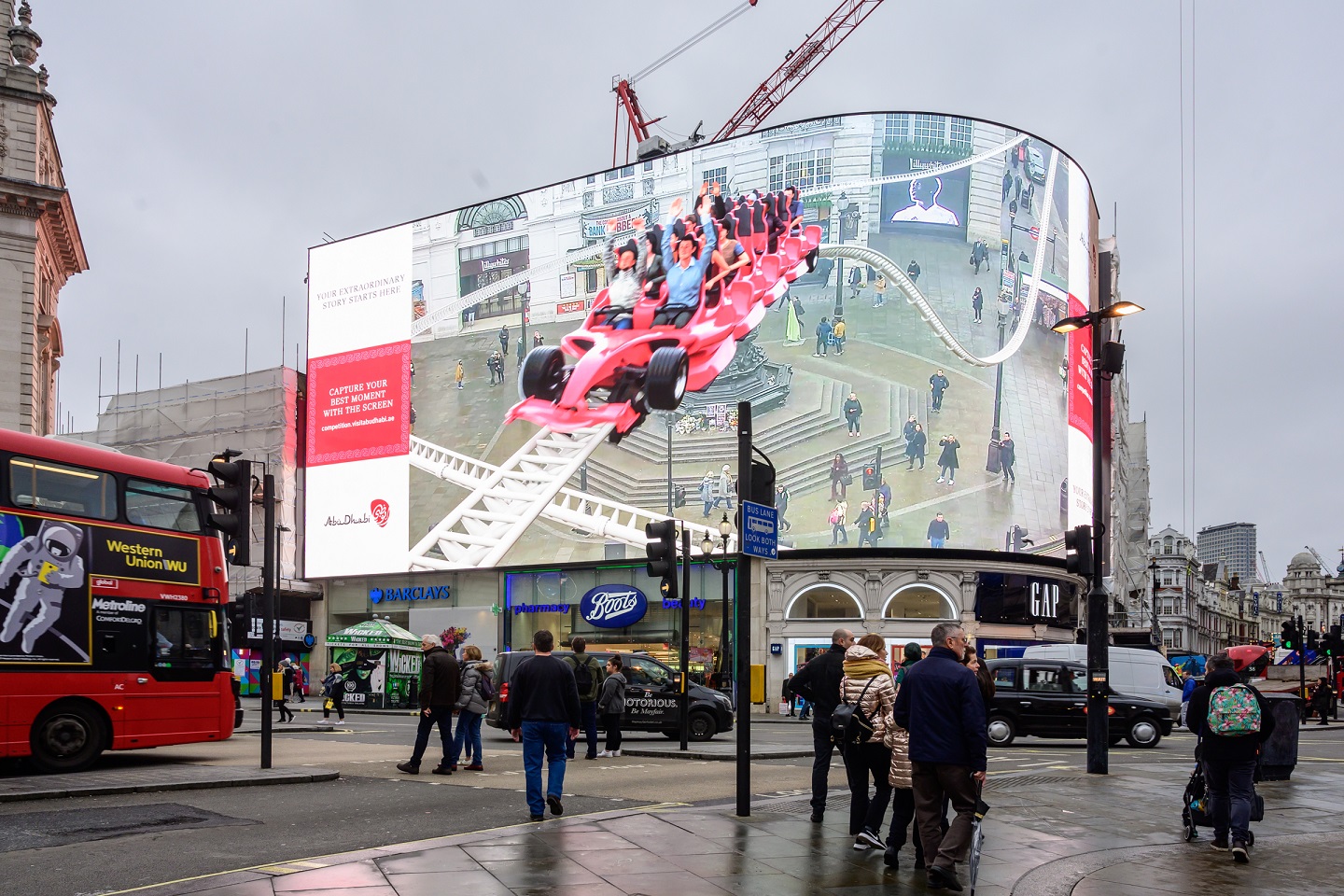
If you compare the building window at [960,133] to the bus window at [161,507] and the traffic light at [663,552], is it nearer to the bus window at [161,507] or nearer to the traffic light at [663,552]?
the traffic light at [663,552]

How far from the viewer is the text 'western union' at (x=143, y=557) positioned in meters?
17.5

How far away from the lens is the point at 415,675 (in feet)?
149

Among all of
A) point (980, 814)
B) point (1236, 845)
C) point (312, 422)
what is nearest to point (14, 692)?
point (980, 814)

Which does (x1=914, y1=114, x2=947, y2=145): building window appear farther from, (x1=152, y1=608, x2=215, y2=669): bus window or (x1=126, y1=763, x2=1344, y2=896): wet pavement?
(x1=126, y1=763, x2=1344, y2=896): wet pavement

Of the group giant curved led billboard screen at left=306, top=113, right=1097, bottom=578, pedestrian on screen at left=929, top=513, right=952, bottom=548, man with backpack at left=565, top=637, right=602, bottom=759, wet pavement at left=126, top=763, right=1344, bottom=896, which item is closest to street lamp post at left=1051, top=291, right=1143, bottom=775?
wet pavement at left=126, top=763, right=1344, bottom=896

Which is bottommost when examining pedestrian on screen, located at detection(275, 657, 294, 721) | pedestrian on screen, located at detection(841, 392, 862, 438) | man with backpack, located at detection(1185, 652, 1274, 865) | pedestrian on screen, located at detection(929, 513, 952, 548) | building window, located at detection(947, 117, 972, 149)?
pedestrian on screen, located at detection(275, 657, 294, 721)

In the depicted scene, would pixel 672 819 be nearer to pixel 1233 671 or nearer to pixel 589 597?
pixel 1233 671

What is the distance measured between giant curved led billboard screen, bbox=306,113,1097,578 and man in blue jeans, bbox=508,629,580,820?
1314 inches

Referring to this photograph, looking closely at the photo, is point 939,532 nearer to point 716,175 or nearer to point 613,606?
point 613,606

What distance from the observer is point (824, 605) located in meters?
49.1

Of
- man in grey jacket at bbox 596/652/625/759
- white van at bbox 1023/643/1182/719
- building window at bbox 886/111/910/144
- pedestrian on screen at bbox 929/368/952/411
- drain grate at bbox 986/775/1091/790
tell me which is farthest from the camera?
building window at bbox 886/111/910/144

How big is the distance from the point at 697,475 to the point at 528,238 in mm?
13620

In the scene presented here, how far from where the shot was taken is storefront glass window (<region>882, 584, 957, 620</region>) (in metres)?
48.2

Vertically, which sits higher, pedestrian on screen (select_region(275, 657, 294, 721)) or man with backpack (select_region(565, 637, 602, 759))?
man with backpack (select_region(565, 637, 602, 759))
